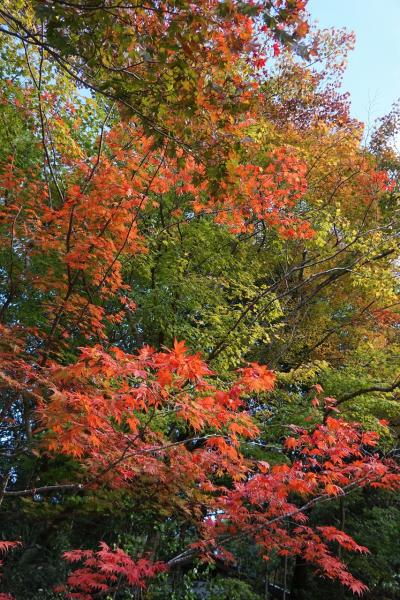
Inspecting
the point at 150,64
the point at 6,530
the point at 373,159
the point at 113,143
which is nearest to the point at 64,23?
the point at 150,64

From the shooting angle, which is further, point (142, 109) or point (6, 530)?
point (6, 530)

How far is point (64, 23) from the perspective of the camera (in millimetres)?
3074

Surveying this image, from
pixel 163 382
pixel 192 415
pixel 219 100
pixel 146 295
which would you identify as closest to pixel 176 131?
pixel 219 100

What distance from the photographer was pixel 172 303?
818 cm

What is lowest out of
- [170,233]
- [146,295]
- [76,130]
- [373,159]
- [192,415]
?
[192,415]

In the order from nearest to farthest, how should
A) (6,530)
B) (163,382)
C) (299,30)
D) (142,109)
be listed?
(299,30) < (163,382) < (142,109) < (6,530)

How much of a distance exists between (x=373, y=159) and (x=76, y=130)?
25.8ft

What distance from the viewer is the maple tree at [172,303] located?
11.6 ft

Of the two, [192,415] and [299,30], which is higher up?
[299,30]

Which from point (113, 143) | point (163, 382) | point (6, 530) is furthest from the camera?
point (6, 530)

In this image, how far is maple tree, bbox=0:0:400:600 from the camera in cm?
353

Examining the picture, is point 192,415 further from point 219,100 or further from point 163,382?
point 219,100

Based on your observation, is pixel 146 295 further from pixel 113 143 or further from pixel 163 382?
pixel 163 382

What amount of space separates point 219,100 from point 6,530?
27.7ft
